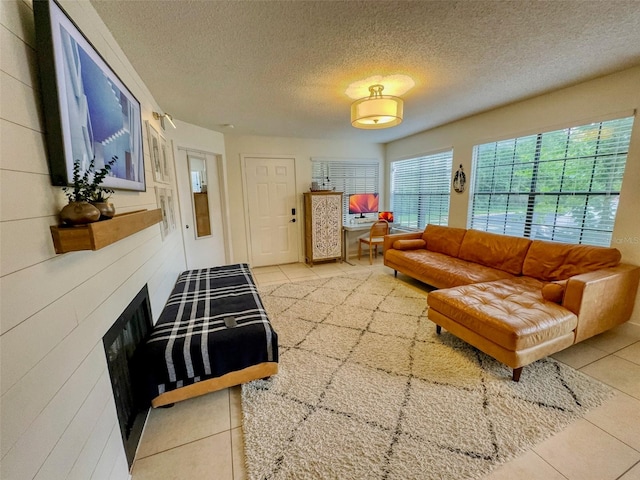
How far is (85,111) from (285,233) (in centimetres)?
401

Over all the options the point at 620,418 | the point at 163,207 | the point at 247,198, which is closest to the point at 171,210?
the point at 163,207

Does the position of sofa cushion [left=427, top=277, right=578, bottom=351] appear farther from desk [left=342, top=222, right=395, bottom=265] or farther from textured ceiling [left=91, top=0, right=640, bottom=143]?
desk [left=342, top=222, right=395, bottom=265]

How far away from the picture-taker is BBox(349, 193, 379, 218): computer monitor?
17.5ft

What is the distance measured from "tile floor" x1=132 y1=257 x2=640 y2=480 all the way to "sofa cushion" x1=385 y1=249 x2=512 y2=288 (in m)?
1.08

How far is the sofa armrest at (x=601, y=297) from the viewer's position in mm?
1975

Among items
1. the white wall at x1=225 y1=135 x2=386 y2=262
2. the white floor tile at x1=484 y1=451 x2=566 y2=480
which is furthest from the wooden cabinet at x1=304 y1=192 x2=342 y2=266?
the white floor tile at x1=484 y1=451 x2=566 y2=480

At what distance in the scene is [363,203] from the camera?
5391mm

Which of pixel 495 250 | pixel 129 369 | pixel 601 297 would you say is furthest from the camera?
pixel 495 250

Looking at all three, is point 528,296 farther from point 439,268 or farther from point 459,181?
point 459,181

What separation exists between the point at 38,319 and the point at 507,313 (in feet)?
8.37

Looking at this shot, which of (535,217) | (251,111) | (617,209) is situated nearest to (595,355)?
(617,209)

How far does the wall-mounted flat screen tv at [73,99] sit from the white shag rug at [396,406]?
1.61 m

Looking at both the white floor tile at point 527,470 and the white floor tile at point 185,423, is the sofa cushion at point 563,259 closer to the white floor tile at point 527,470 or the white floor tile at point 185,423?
the white floor tile at point 527,470

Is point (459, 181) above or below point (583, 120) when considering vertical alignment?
below
